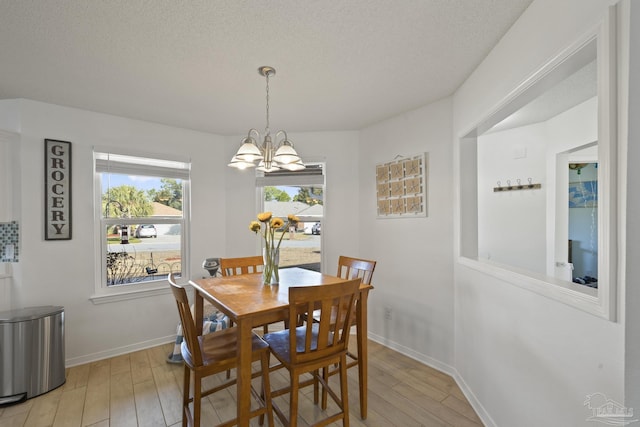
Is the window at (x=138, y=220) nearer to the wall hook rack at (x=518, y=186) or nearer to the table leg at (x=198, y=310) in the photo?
the table leg at (x=198, y=310)

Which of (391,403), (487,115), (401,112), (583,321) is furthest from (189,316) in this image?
(401,112)

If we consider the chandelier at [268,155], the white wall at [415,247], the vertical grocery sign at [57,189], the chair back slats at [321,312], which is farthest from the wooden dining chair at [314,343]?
the vertical grocery sign at [57,189]

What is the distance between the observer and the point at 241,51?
5.79ft

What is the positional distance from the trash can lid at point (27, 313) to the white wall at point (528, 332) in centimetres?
332

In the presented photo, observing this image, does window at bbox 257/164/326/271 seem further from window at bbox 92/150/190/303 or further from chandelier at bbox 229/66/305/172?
chandelier at bbox 229/66/305/172

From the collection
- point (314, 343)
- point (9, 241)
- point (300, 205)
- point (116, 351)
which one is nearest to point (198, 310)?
point (314, 343)

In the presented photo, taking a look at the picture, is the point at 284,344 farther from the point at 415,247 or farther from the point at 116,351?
the point at 116,351

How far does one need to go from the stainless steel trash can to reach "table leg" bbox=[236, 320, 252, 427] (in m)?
1.90

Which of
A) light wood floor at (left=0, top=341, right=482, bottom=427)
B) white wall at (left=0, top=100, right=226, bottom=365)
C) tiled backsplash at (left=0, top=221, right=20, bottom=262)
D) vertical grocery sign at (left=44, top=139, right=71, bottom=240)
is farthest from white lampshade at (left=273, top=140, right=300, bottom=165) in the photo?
tiled backsplash at (left=0, top=221, right=20, bottom=262)

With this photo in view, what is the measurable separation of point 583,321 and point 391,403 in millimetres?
→ 1455

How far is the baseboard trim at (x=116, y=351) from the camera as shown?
260 centimetres

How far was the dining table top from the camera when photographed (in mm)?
1522

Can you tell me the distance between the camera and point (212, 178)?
344 cm

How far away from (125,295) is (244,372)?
7.07 feet
